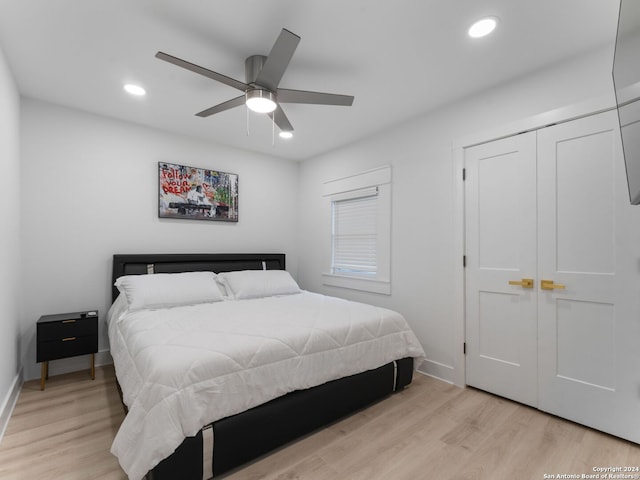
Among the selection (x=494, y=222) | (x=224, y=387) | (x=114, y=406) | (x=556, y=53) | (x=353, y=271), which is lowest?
(x=114, y=406)

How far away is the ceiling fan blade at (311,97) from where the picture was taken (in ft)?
7.04

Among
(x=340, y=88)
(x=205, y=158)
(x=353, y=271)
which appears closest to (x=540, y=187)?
(x=340, y=88)

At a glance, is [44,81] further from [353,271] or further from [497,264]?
[497,264]

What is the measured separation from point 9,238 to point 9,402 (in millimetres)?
1192

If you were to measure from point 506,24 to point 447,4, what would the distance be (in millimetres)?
436

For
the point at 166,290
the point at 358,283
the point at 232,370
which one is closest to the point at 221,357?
the point at 232,370

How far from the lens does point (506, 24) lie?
1.88 metres

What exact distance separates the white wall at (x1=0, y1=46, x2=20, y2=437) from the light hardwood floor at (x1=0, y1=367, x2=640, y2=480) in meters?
0.30

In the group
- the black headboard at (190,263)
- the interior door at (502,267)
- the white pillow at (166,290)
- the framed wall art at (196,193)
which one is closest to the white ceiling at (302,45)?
the interior door at (502,267)

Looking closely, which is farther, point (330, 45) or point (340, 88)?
point (340, 88)

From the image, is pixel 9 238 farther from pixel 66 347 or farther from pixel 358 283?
pixel 358 283

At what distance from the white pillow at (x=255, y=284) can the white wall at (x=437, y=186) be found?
0.95m

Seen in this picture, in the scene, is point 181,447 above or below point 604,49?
below

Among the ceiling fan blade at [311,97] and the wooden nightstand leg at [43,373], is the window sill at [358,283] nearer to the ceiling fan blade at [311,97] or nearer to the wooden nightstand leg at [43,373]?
the ceiling fan blade at [311,97]
